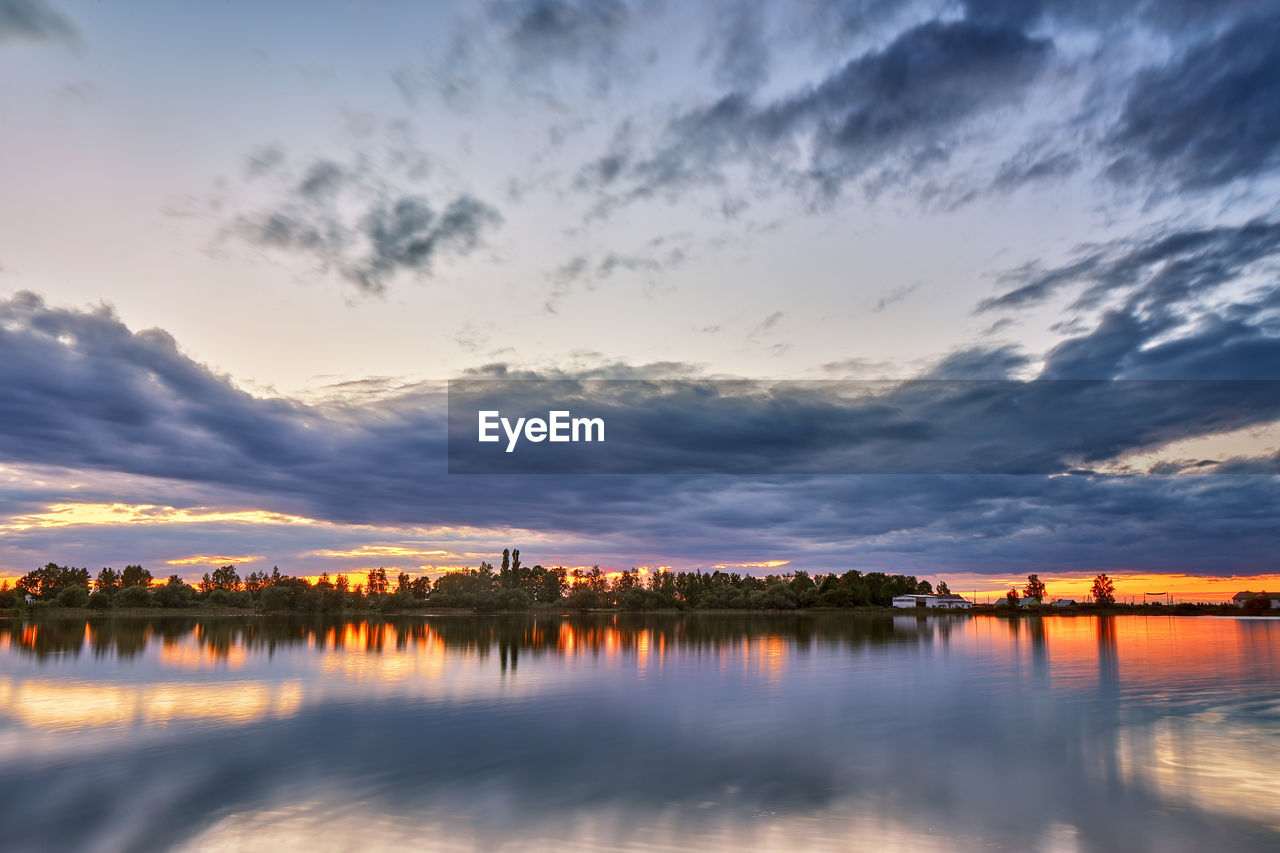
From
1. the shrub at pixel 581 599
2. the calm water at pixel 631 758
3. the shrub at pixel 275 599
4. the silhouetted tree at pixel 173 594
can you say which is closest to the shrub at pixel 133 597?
the silhouetted tree at pixel 173 594

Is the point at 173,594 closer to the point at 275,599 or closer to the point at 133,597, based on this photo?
the point at 133,597

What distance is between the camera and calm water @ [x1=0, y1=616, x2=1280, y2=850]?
1947 centimetres

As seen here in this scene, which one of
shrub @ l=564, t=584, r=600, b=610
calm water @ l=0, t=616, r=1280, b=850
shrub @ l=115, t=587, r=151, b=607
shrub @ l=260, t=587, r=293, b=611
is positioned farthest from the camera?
shrub @ l=564, t=584, r=600, b=610

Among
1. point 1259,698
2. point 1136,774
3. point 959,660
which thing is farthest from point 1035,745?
point 959,660

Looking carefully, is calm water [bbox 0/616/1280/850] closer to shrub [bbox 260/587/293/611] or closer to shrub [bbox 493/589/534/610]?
shrub [bbox 493/589/534/610]

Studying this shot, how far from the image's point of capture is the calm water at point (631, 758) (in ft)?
63.9

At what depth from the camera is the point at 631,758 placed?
28.0 metres

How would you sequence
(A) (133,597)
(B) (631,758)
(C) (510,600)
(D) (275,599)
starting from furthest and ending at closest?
(D) (275,599), (C) (510,600), (A) (133,597), (B) (631,758)

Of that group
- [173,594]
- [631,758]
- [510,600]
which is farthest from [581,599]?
[631,758]

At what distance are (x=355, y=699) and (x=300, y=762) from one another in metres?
16.0

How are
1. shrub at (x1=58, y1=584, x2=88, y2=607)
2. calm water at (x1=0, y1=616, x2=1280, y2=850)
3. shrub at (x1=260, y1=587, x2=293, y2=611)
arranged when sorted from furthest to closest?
1. shrub at (x1=260, y1=587, x2=293, y2=611)
2. shrub at (x1=58, y1=584, x2=88, y2=607)
3. calm water at (x1=0, y1=616, x2=1280, y2=850)

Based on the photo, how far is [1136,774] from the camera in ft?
84.5

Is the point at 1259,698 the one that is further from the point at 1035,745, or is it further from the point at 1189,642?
the point at 1189,642

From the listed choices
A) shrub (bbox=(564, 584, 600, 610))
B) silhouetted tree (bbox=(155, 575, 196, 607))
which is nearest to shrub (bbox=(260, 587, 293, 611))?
silhouetted tree (bbox=(155, 575, 196, 607))
